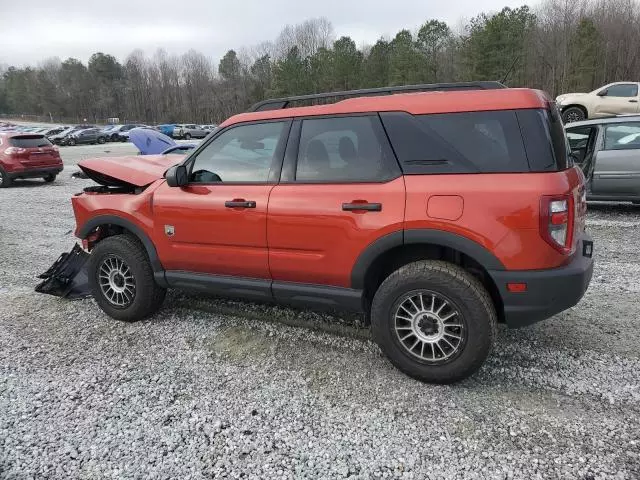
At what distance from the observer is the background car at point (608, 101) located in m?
14.5

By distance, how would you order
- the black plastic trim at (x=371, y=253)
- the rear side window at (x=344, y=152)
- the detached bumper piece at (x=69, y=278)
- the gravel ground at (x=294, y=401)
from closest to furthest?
the gravel ground at (x=294, y=401), the black plastic trim at (x=371, y=253), the rear side window at (x=344, y=152), the detached bumper piece at (x=69, y=278)

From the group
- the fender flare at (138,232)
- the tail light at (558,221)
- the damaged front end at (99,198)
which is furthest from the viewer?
the damaged front end at (99,198)

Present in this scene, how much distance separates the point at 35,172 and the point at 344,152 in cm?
1383

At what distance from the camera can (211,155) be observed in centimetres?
383

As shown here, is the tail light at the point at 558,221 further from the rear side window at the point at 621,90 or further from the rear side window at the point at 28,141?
the rear side window at the point at 28,141

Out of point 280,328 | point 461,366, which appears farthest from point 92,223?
point 461,366

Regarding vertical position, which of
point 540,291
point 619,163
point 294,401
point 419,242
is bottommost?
point 294,401

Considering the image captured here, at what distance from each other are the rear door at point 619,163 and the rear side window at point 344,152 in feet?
20.1

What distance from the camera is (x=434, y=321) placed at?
9.96 ft

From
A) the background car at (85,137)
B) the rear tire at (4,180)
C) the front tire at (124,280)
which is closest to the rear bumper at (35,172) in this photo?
the rear tire at (4,180)

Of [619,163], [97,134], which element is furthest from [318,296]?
[97,134]

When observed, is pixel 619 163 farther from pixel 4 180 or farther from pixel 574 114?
pixel 4 180

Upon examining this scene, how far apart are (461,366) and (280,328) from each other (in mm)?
1615

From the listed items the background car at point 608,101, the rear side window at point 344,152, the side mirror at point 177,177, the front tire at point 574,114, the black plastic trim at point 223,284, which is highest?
the background car at point 608,101
